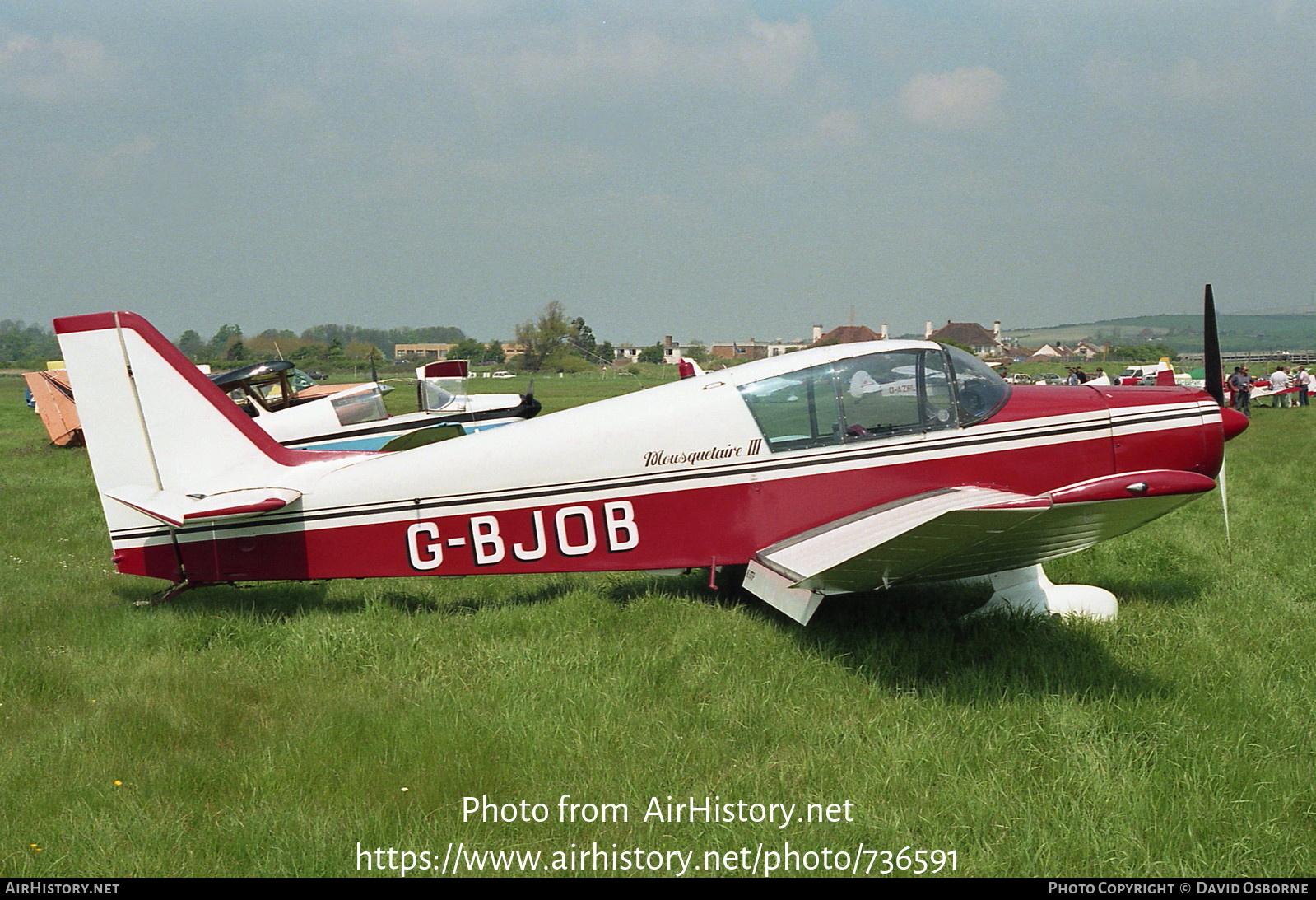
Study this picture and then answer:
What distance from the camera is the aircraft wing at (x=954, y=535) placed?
13.6 ft

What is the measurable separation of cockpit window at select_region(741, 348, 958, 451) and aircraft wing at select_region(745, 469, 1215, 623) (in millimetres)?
478

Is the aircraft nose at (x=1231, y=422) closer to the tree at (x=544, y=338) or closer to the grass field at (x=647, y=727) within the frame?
the grass field at (x=647, y=727)

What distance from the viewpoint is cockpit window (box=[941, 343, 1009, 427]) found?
5656mm

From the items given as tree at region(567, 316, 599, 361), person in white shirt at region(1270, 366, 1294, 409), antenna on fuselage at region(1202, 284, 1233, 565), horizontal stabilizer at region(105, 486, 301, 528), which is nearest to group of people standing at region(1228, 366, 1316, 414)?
person in white shirt at region(1270, 366, 1294, 409)

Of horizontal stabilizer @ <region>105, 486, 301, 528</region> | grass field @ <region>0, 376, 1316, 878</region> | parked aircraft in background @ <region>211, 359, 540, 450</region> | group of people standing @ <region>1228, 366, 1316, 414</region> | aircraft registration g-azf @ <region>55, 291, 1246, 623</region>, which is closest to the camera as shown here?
grass field @ <region>0, 376, 1316, 878</region>

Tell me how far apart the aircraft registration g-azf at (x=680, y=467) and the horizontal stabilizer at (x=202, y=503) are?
0.02 m

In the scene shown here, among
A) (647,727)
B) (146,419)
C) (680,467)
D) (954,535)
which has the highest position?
(146,419)

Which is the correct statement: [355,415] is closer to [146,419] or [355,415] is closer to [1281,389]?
[146,419]

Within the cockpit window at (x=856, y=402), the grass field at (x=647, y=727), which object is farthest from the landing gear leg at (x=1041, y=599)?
the cockpit window at (x=856, y=402)

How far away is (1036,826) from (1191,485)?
1844 mm

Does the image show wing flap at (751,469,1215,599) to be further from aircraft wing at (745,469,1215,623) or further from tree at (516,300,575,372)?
tree at (516,300,575,372)

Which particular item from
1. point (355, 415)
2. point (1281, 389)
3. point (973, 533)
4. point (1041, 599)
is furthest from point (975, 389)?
point (1281, 389)

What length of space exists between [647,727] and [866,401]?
248cm

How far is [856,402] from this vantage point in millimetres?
5645
